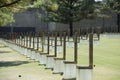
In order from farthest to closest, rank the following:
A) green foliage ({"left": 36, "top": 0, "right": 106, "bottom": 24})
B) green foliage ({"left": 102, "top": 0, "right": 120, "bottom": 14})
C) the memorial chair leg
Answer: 1. green foliage ({"left": 102, "top": 0, "right": 120, "bottom": 14})
2. green foliage ({"left": 36, "top": 0, "right": 106, "bottom": 24})
3. the memorial chair leg

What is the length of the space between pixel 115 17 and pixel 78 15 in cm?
1934

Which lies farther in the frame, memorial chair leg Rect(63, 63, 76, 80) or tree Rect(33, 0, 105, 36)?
tree Rect(33, 0, 105, 36)

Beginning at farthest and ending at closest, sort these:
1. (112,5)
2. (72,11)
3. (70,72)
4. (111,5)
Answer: (111,5), (112,5), (72,11), (70,72)

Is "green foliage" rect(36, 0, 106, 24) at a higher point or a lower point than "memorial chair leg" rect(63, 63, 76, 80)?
higher

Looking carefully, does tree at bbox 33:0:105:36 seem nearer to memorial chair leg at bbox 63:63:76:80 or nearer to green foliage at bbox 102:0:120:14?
green foliage at bbox 102:0:120:14

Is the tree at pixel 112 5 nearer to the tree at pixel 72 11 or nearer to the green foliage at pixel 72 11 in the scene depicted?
the green foliage at pixel 72 11

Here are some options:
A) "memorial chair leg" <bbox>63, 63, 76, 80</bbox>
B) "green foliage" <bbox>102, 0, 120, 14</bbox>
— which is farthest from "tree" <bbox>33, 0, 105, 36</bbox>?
"memorial chair leg" <bbox>63, 63, 76, 80</bbox>

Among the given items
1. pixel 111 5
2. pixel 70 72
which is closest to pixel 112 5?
pixel 111 5

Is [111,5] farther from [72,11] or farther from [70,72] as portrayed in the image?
[70,72]

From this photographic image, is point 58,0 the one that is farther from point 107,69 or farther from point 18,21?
point 107,69

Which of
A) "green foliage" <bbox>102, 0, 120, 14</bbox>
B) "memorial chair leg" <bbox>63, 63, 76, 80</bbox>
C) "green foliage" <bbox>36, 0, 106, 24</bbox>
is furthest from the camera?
"green foliage" <bbox>102, 0, 120, 14</bbox>

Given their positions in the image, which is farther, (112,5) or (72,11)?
(112,5)

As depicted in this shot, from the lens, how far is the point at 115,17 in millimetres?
80250

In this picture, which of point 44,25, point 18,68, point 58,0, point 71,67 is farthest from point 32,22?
point 71,67
